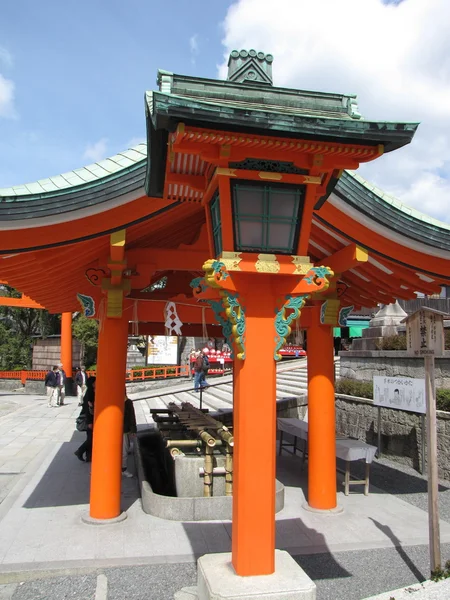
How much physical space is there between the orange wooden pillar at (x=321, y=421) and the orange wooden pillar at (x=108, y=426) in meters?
2.97

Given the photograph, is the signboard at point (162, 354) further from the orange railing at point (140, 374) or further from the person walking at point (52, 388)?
the person walking at point (52, 388)

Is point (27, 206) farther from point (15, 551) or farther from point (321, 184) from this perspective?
point (15, 551)

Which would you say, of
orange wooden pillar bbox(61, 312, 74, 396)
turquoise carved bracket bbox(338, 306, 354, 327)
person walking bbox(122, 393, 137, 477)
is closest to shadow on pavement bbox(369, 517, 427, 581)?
→ turquoise carved bracket bbox(338, 306, 354, 327)

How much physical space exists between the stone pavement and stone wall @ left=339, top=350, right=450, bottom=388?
3.92 metres

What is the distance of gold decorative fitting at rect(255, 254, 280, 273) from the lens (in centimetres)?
422

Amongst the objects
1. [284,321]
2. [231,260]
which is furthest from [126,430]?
[231,260]

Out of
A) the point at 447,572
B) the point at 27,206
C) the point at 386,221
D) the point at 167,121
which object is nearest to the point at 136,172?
the point at 27,206

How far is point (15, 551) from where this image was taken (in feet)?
18.8

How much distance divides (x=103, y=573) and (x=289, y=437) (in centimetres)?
925

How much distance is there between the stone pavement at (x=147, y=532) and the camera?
18.3 feet

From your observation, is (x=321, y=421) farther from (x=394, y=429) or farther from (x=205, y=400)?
(x=205, y=400)

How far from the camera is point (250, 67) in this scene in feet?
16.8

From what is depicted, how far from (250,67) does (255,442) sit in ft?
12.8

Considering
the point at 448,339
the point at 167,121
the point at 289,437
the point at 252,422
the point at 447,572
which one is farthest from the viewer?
the point at 289,437
